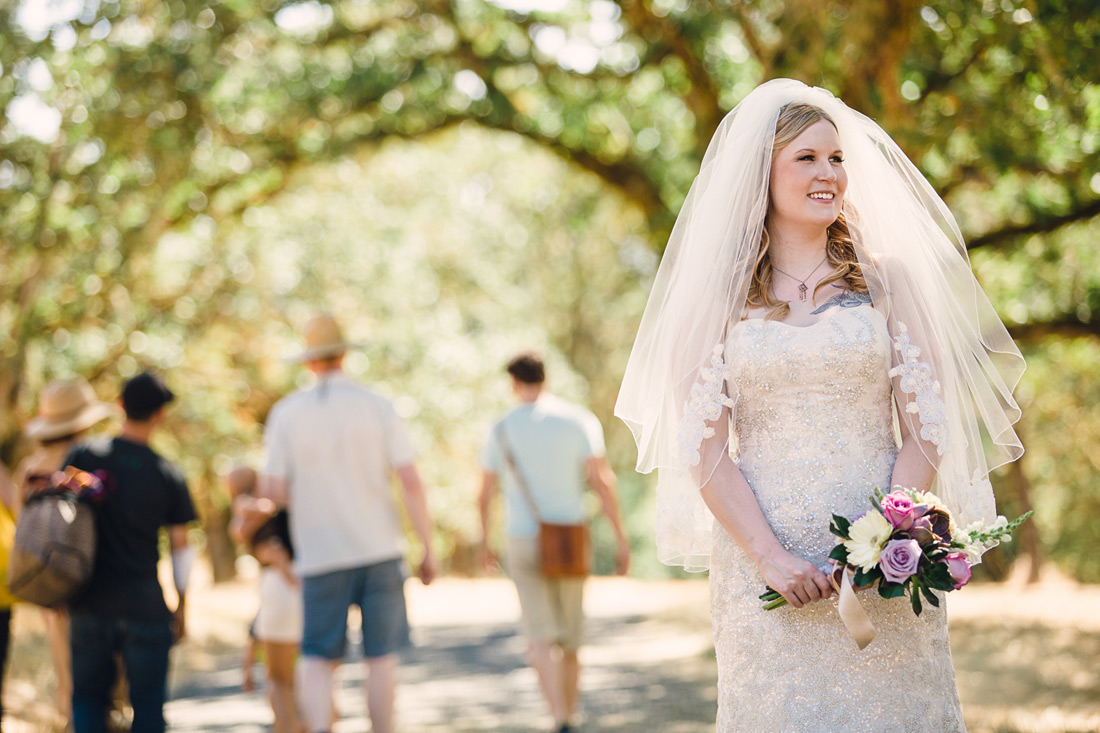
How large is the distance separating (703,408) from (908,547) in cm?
77

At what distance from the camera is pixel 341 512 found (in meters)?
6.41

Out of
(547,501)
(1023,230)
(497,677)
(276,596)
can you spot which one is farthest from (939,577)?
(497,677)

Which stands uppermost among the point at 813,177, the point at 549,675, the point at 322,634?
the point at 813,177

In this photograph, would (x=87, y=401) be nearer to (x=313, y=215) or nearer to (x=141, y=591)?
(x=141, y=591)

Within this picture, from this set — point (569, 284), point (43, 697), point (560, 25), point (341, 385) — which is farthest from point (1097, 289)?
point (569, 284)

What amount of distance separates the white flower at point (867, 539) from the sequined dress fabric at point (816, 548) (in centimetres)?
29

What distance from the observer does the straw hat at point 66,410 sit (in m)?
6.47

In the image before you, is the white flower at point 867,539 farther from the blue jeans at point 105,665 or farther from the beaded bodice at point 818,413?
the blue jeans at point 105,665

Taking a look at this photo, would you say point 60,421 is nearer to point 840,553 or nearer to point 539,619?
point 539,619

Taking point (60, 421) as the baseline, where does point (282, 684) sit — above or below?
below

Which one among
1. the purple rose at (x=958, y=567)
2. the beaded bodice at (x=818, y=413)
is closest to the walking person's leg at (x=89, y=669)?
the beaded bodice at (x=818, y=413)

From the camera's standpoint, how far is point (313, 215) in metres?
18.1

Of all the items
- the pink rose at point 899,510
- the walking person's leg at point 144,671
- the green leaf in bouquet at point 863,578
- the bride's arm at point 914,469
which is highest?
the bride's arm at point 914,469

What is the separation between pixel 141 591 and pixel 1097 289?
869 cm
